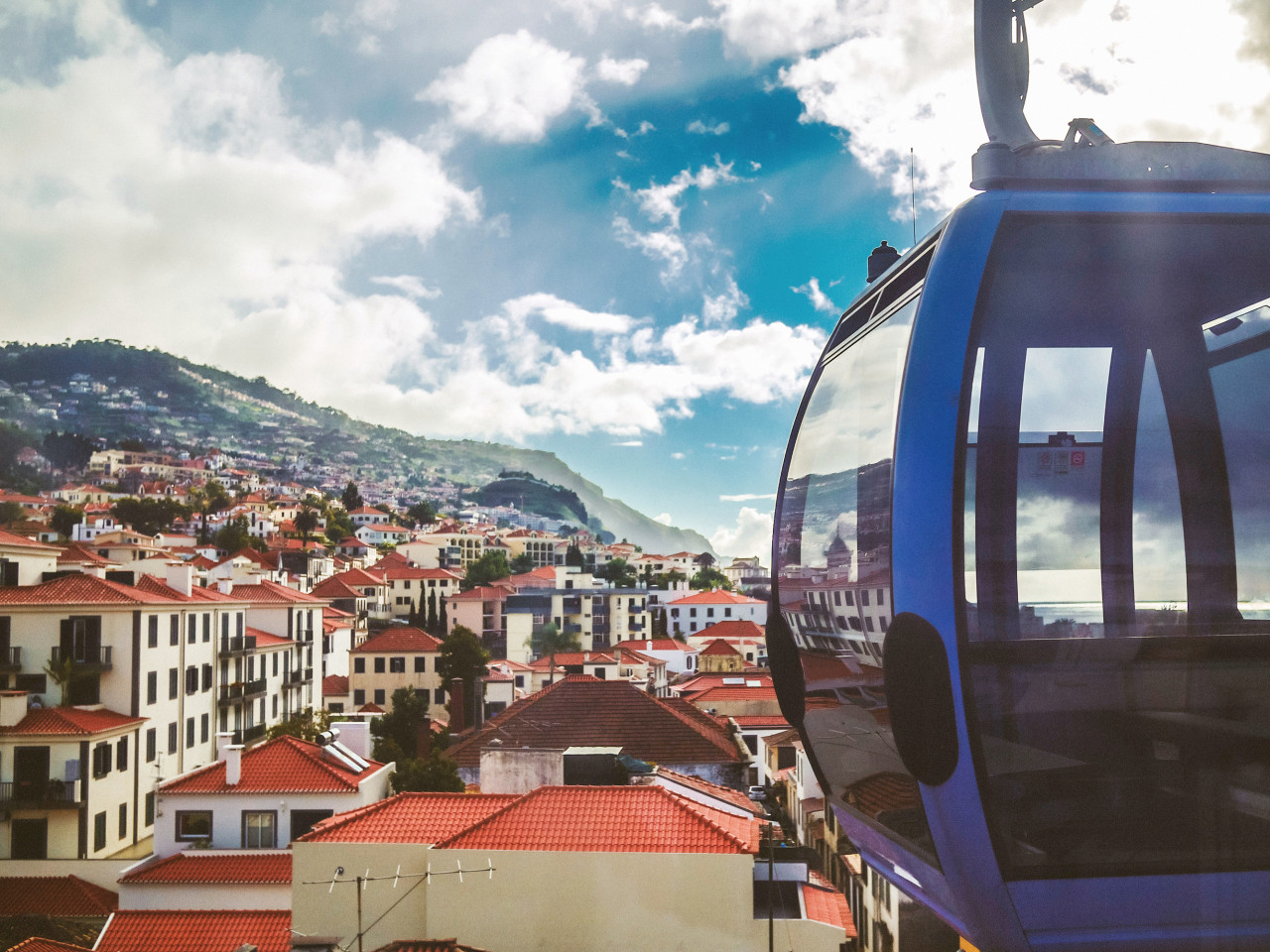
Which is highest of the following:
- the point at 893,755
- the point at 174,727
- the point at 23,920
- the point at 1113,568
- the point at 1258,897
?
the point at 1113,568

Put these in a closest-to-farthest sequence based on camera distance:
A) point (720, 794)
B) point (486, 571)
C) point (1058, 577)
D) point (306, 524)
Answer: point (1058, 577), point (720, 794), point (486, 571), point (306, 524)

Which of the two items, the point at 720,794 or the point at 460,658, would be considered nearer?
the point at 720,794

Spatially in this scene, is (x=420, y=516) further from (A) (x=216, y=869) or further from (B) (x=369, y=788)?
(A) (x=216, y=869)

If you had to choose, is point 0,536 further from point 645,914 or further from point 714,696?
point 645,914

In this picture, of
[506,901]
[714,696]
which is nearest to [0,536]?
[714,696]

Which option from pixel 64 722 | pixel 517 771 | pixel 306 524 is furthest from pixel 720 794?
pixel 306 524

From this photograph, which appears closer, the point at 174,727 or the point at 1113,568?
the point at 1113,568
